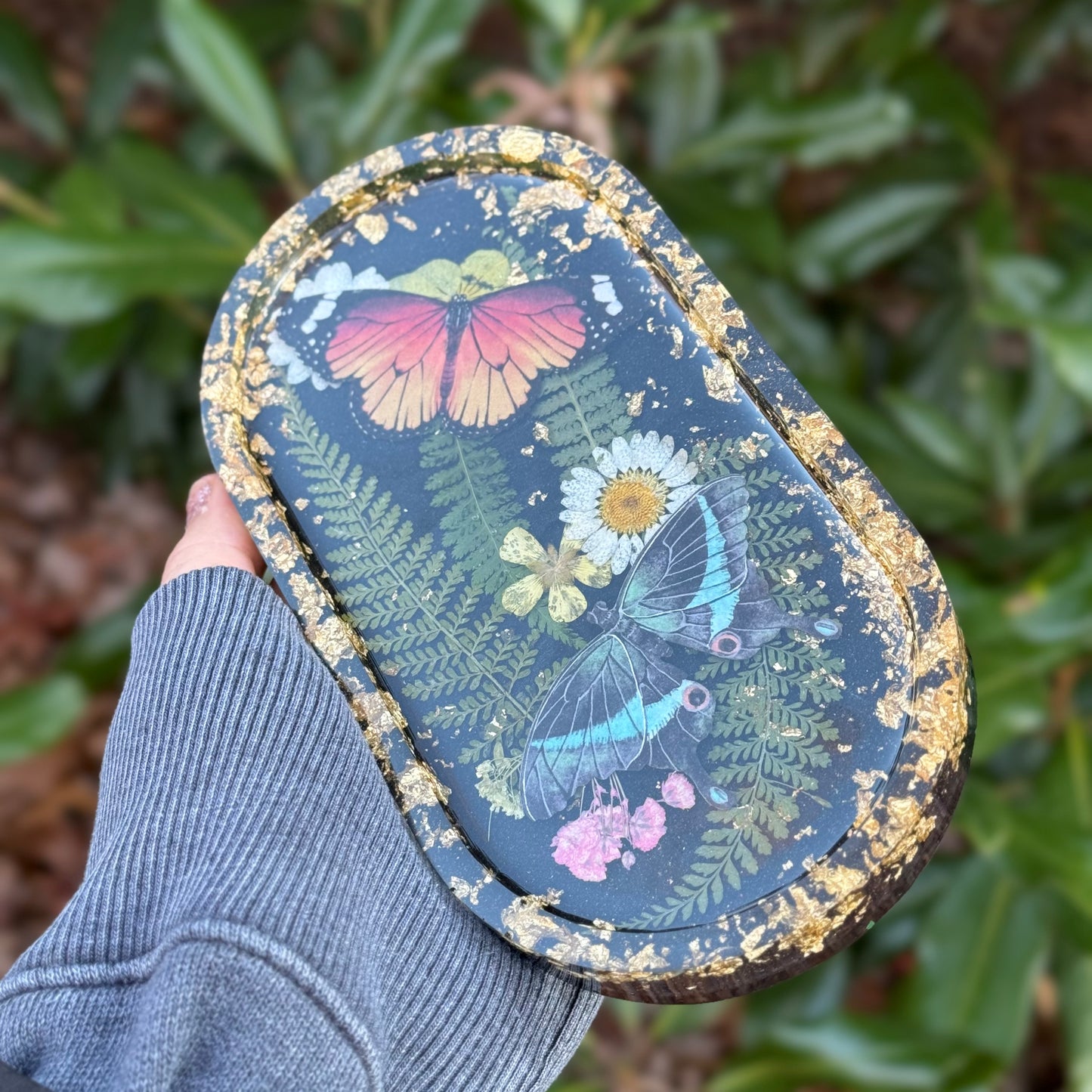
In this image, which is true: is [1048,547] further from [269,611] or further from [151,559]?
[151,559]

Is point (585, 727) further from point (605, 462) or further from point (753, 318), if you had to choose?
point (753, 318)

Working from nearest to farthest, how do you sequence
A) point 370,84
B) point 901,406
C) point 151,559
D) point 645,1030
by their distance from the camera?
point 370,84 < point 901,406 < point 645,1030 < point 151,559

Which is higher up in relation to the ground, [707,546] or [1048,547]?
[707,546]

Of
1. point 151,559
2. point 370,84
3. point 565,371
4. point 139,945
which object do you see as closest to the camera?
point 139,945

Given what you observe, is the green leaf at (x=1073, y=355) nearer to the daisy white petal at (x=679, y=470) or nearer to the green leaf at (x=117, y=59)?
the daisy white petal at (x=679, y=470)

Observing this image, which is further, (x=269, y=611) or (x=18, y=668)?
(x=18, y=668)

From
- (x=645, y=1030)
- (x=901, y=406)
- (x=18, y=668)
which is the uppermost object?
(x=901, y=406)

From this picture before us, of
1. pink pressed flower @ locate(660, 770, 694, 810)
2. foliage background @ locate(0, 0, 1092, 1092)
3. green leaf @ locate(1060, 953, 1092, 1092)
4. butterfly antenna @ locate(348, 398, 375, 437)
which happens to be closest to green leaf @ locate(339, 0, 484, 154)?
foliage background @ locate(0, 0, 1092, 1092)

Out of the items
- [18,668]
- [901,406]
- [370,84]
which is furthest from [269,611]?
[18,668]

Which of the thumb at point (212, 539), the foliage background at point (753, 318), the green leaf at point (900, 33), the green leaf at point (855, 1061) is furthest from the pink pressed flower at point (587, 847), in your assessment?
the green leaf at point (900, 33)
